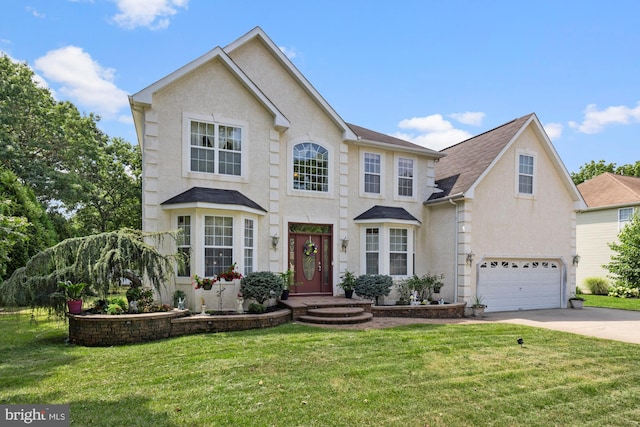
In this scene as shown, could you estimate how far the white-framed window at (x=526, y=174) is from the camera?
47.6 feet

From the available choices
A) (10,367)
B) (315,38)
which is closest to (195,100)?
(315,38)

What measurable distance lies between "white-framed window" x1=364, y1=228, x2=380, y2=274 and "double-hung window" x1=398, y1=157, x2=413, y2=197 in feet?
6.63

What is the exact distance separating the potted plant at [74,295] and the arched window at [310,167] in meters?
6.74

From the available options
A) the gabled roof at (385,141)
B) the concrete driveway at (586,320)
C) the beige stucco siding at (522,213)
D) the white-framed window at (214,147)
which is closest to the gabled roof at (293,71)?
the gabled roof at (385,141)

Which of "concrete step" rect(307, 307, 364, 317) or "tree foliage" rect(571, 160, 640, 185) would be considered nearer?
"concrete step" rect(307, 307, 364, 317)

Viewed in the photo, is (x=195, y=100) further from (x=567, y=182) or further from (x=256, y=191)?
(x=567, y=182)

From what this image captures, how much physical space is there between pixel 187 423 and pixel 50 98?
2560 centimetres

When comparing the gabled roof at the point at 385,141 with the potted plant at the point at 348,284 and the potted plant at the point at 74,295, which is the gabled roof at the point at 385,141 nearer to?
the potted plant at the point at 348,284

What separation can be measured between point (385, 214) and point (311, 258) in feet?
9.95

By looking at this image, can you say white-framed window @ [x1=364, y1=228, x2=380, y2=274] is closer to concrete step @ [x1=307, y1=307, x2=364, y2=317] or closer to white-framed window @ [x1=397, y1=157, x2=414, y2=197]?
white-framed window @ [x1=397, y1=157, x2=414, y2=197]

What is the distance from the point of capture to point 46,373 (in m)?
6.17

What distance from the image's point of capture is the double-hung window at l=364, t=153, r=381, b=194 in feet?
46.1

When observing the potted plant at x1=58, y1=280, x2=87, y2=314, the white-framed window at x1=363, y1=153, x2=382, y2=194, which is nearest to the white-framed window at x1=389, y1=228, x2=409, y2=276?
the white-framed window at x1=363, y1=153, x2=382, y2=194

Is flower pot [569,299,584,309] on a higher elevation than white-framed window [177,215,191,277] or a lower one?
lower
